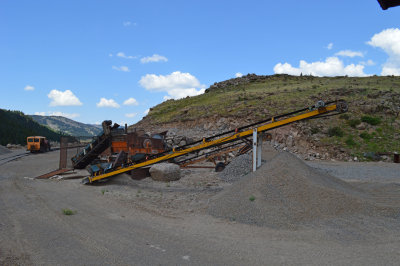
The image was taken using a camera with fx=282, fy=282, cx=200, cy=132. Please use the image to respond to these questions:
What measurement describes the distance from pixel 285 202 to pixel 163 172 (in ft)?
22.0

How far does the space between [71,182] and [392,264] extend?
12.5 m

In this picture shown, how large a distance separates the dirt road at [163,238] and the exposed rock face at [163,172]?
3.67 m

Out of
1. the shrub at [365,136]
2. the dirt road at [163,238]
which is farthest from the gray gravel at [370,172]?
the dirt road at [163,238]

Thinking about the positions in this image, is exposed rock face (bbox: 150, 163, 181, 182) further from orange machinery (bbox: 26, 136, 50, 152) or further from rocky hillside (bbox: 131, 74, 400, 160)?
orange machinery (bbox: 26, 136, 50, 152)

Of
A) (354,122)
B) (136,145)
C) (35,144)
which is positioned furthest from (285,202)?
(35,144)

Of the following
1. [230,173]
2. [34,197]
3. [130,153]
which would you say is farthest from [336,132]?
[34,197]

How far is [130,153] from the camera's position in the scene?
596 inches

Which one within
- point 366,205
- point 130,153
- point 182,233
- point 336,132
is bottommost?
point 182,233

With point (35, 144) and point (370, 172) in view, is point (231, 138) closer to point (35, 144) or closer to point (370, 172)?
point (370, 172)

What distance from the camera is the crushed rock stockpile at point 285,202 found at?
23.2ft

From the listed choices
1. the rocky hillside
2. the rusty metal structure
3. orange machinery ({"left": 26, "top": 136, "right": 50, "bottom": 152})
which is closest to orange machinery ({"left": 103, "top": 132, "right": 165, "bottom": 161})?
the rusty metal structure

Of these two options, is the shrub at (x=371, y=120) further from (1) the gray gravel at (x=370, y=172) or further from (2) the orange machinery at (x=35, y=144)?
(2) the orange machinery at (x=35, y=144)

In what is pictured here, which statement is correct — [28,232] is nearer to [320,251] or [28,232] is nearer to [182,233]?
[182,233]

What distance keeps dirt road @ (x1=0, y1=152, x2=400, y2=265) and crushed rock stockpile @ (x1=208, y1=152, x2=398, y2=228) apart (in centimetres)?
39
